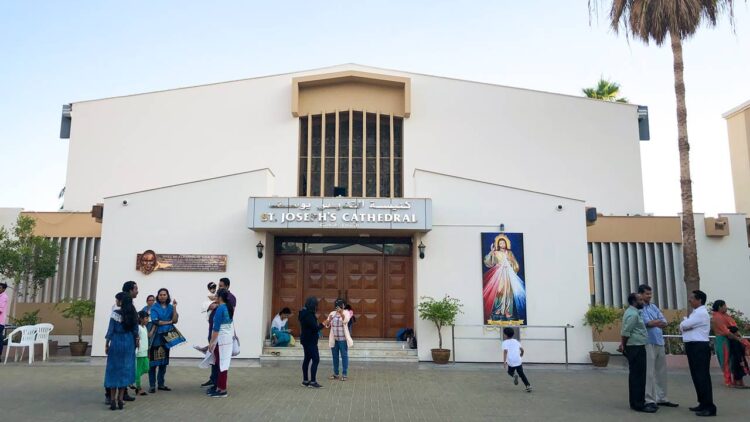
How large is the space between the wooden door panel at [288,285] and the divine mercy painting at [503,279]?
4.98 meters

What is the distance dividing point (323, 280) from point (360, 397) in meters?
6.29

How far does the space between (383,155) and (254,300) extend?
7.01 metres

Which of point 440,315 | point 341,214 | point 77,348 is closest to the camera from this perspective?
point 440,315

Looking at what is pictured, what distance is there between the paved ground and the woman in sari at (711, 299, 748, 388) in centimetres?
37

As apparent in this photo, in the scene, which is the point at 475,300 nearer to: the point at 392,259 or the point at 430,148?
the point at 392,259

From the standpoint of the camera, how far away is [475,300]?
551 inches

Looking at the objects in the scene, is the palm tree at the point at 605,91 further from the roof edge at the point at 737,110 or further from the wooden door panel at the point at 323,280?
the wooden door panel at the point at 323,280

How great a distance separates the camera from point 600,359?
526 inches

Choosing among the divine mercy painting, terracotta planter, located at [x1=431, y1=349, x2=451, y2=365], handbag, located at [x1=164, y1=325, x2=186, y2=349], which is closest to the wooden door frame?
terracotta planter, located at [x1=431, y1=349, x2=451, y2=365]

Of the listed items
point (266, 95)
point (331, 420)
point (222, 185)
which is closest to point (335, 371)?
point (331, 420)

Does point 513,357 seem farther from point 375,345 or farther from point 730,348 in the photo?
point 375,345

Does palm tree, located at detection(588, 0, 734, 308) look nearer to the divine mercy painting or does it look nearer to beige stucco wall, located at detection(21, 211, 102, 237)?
the divine mercy painting

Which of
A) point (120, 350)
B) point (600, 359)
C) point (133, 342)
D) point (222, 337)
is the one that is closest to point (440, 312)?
point (600, 359)

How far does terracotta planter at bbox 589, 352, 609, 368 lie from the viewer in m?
13.4
